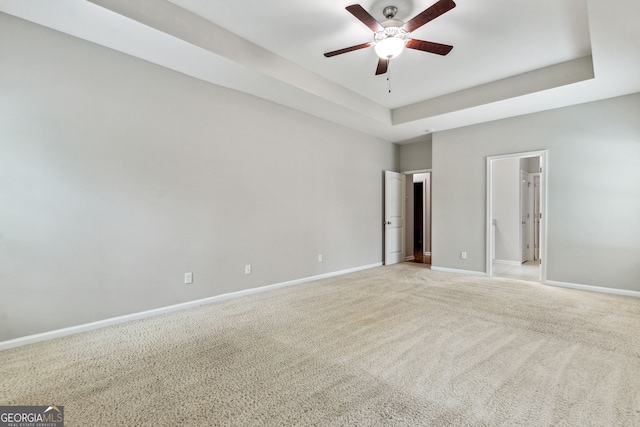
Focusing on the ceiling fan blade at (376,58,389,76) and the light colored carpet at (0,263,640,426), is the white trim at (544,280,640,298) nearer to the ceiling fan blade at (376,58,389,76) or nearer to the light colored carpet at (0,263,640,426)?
the light colored carpet at (0,263,640,426)

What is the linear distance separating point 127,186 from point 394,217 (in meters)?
5.27

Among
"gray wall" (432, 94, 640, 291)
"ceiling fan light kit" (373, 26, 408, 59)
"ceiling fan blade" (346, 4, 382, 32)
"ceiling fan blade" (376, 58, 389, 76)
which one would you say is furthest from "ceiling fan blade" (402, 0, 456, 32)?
"gray wall" (432, 94, 640, 291)

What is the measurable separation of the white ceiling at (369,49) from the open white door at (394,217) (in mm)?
2068

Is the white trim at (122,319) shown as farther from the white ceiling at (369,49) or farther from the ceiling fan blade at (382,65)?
the ceiling fan blade at (382,65)

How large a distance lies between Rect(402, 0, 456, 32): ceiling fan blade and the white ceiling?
33 cm

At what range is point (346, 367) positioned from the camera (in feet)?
7.18

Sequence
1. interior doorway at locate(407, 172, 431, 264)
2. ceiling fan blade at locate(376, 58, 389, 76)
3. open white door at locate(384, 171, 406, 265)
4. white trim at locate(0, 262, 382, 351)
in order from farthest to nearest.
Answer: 1. interior doorway at locate(407, 172, 431, 264)
2. open white door at locate(384, 171, 406, 265)
3. ceiling fan blade at locate(376, 58, 389, 76)
4. white trim at locate(0, 262, 382, 351)

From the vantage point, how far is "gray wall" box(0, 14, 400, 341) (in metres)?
2.57

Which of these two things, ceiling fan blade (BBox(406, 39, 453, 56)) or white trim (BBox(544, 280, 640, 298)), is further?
white trim (BBox(544, 280, 640, 298))

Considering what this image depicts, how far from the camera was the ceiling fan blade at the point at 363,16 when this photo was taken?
2264mm

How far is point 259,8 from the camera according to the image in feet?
9.11

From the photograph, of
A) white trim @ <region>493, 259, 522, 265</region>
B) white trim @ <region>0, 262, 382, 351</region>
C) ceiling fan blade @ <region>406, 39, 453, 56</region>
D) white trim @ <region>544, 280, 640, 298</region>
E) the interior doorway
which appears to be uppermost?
ceiling fan blade @ <region>406, 39, 453, 56</region>

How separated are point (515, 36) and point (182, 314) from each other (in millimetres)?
4813

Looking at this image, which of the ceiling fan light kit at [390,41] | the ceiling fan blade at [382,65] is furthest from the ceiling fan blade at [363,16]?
the ceiling fan blade at [382,65]
